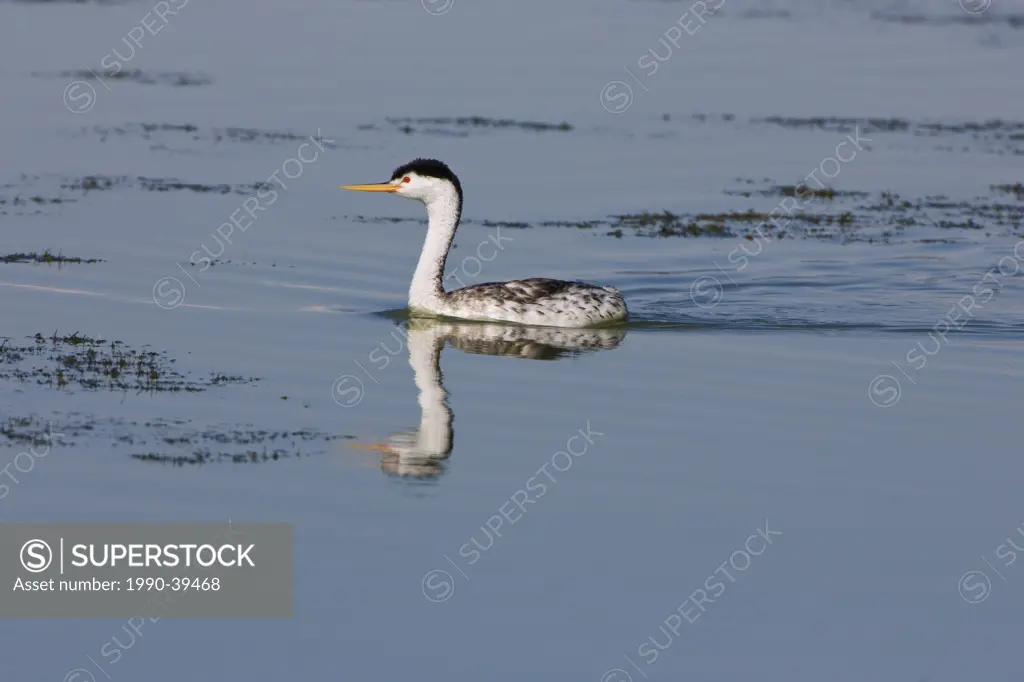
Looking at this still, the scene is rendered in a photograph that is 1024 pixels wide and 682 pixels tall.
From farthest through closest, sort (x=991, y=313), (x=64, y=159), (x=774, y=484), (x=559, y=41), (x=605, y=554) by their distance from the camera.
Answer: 1. (x=559, y=41)
2. (x=64, y=159)
3. (x=991, y=313)
4. (x=774, y=484)
5. (x=605, y=554)

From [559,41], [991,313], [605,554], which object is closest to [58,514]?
[605,554]

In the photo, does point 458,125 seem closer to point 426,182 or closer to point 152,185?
point 152,185

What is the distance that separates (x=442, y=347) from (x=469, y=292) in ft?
4.20

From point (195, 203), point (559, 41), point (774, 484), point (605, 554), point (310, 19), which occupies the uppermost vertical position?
point (310, 19)

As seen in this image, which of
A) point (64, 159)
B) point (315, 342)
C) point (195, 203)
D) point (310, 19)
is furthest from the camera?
point (310, 19)

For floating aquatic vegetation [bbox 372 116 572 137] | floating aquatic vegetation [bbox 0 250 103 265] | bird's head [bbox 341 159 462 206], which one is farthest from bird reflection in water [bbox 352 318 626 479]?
floating aquatic vegetation [bbox 372 116 572 137]

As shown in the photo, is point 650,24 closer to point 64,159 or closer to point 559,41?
point 559,41

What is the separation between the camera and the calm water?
9.61m

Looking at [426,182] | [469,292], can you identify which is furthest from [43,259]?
[469,292]

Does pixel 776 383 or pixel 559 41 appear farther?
pixel 559 41

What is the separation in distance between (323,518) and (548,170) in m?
15.6

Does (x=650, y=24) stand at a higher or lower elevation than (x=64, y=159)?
higher

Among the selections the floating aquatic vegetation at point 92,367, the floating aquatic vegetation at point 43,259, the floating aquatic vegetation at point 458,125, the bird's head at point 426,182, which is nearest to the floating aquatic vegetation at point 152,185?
the floating aquatic vegetation at point 43,259

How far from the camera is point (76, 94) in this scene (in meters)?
30.1
